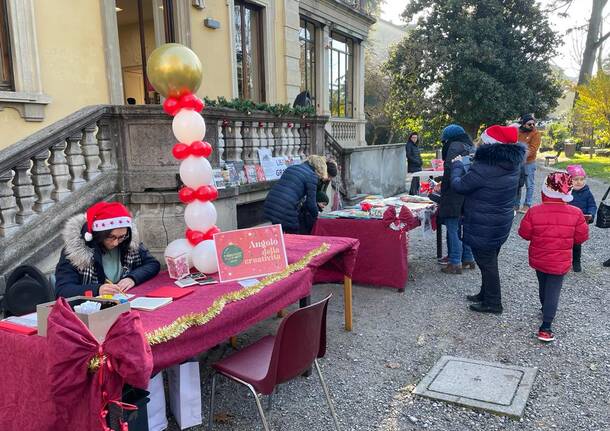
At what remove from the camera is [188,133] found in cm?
382

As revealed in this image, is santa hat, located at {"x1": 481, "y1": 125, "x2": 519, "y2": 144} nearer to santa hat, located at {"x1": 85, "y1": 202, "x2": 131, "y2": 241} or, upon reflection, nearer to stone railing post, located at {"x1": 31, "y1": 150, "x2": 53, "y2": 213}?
santa hat, located at {"x1": 85, "y1": 202, "x2": 131, "y2": 241}

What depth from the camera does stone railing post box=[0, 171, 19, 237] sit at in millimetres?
4059

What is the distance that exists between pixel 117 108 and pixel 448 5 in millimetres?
17203

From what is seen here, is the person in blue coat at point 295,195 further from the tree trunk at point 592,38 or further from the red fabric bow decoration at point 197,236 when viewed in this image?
the tree trunk at point 592,38

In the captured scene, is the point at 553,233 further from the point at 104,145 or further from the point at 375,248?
the point at 104,145

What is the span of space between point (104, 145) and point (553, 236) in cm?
447

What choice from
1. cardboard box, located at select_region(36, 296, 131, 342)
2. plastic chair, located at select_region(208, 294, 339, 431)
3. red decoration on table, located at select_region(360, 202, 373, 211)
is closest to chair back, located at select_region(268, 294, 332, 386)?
plastic chair, located at select_region(208, 294, 339, 431)

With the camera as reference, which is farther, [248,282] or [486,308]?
[486,308]

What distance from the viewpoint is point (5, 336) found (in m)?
2.32

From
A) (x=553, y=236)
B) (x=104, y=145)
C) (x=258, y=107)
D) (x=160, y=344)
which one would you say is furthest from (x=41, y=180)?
(x=553, y=236)

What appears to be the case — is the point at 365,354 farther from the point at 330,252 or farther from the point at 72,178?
the point at 72,178

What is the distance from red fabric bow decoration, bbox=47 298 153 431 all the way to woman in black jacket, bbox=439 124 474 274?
179 inches

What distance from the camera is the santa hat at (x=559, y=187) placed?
4344mm

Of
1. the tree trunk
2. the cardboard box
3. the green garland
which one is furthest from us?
the tree trunk
